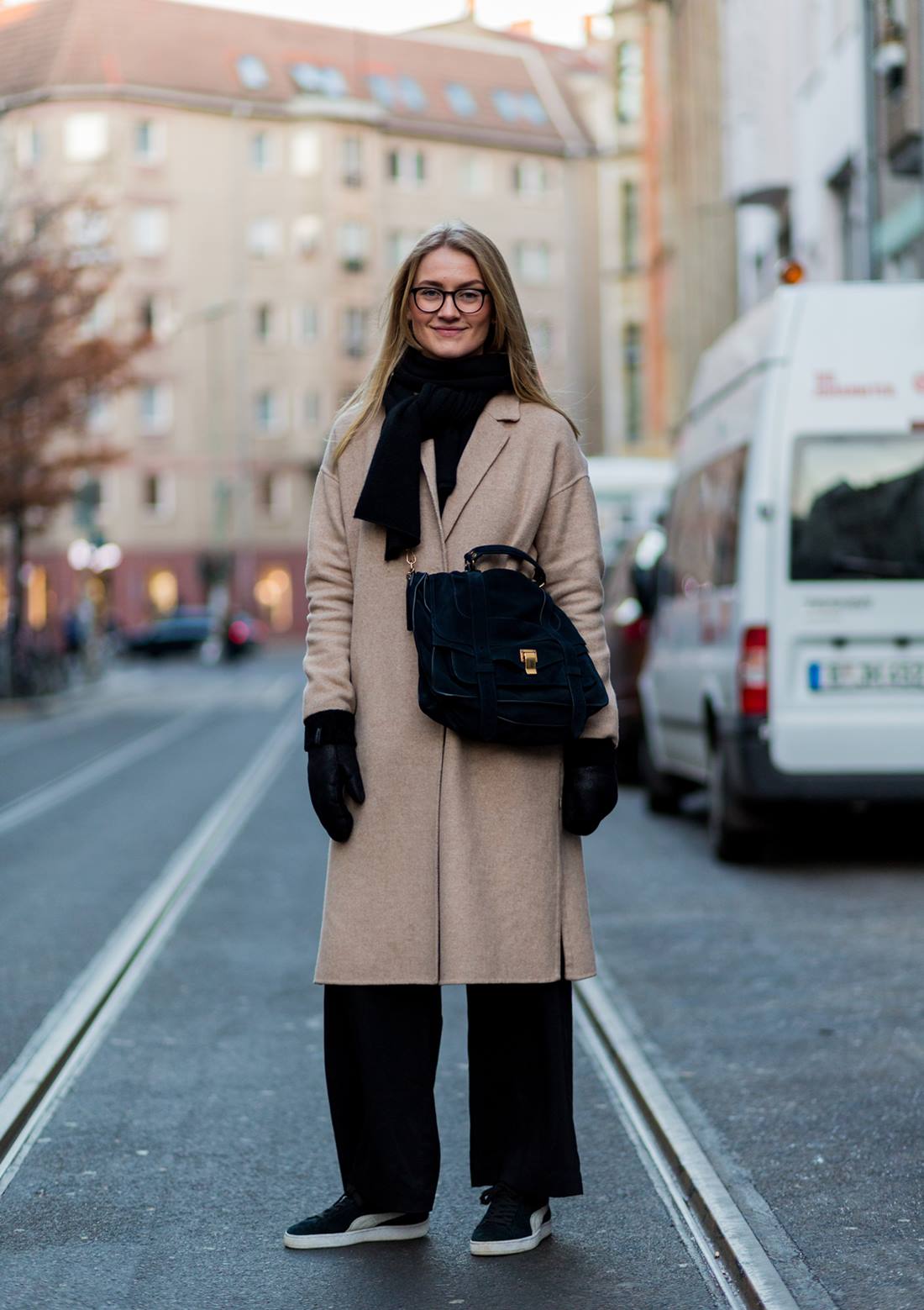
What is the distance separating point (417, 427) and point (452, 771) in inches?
26.1

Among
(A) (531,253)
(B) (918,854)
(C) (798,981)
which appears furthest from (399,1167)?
(A) (531,253)

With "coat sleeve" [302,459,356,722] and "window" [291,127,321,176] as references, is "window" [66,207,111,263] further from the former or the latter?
"window" [291,127,321,176]

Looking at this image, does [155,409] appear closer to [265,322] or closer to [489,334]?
[265,322]

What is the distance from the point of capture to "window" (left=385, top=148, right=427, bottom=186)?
7838cm

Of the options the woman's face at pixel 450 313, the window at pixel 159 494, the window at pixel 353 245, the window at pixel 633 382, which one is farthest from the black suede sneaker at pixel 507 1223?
the window at pixel 353 245

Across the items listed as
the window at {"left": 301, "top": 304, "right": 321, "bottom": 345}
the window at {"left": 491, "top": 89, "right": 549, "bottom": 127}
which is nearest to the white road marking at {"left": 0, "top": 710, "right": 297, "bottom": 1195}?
the window at {"left": 301, "top": 304, "right": 321, "bottom": 345}

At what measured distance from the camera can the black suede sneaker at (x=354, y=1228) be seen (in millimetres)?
4469

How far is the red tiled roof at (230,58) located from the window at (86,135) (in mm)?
1422

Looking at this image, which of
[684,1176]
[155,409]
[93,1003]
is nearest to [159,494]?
[155,409]

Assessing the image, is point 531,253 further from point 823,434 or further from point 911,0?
point 823,434

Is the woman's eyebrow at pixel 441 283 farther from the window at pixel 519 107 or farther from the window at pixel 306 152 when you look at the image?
the window at pixel 519 107

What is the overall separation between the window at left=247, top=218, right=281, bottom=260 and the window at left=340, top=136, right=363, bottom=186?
9.64ft

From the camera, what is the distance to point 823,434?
10773mm

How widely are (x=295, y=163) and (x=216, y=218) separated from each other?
350 centimetres
